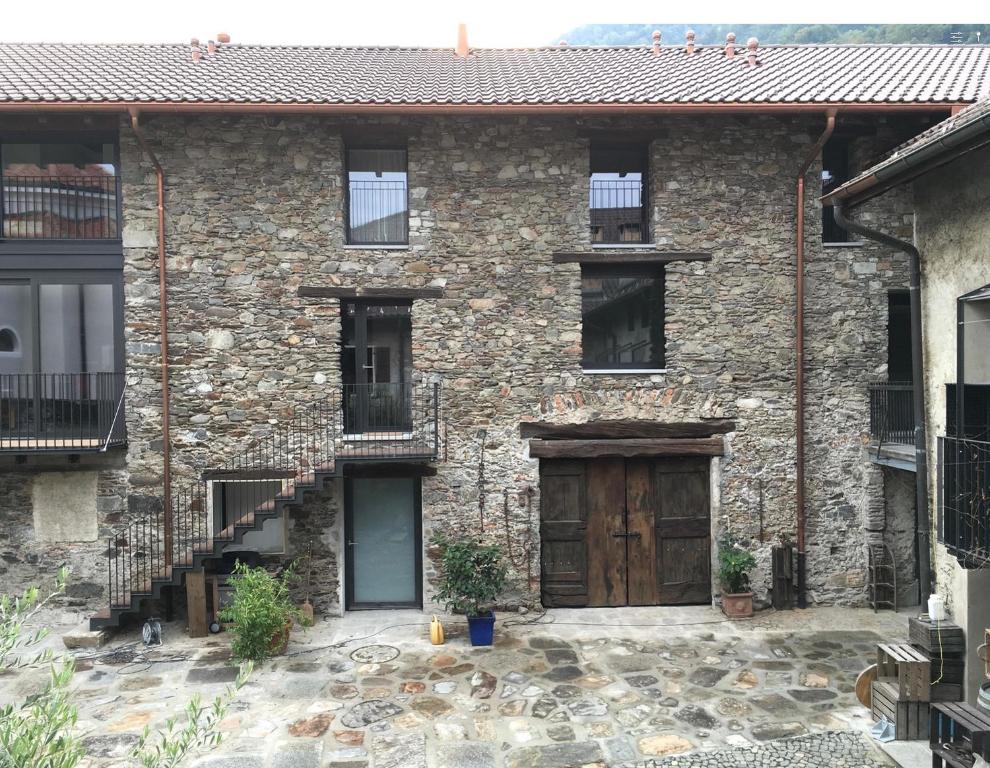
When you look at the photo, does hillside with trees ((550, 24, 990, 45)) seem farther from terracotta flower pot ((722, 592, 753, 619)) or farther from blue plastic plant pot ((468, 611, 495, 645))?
blue plastic plant pot ((468, 611, 495, 645))

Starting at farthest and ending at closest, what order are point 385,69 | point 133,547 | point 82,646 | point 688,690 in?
1. point 385,69
2. point 133,547
3. point 82,646
4. point 688,690

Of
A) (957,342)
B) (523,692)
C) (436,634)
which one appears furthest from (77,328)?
(957,342)

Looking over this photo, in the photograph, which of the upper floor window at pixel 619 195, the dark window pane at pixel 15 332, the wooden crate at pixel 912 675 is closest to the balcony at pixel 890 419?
the wooden crate at pixel 912 675

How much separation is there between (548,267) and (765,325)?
313 cm

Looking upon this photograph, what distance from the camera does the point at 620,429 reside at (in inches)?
373

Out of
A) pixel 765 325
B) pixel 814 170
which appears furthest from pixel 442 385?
pixel 814 170

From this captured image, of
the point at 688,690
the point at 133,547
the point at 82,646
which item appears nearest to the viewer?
the point at 688,690

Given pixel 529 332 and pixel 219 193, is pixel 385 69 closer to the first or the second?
pixel 219 193

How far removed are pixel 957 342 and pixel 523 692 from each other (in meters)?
5.46

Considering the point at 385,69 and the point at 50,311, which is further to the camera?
the point at 385,69

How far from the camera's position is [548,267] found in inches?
370

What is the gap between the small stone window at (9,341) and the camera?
29.9 feet

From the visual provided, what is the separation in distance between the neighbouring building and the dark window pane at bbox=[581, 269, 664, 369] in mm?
2968

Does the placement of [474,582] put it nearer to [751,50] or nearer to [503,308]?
[503,308]
